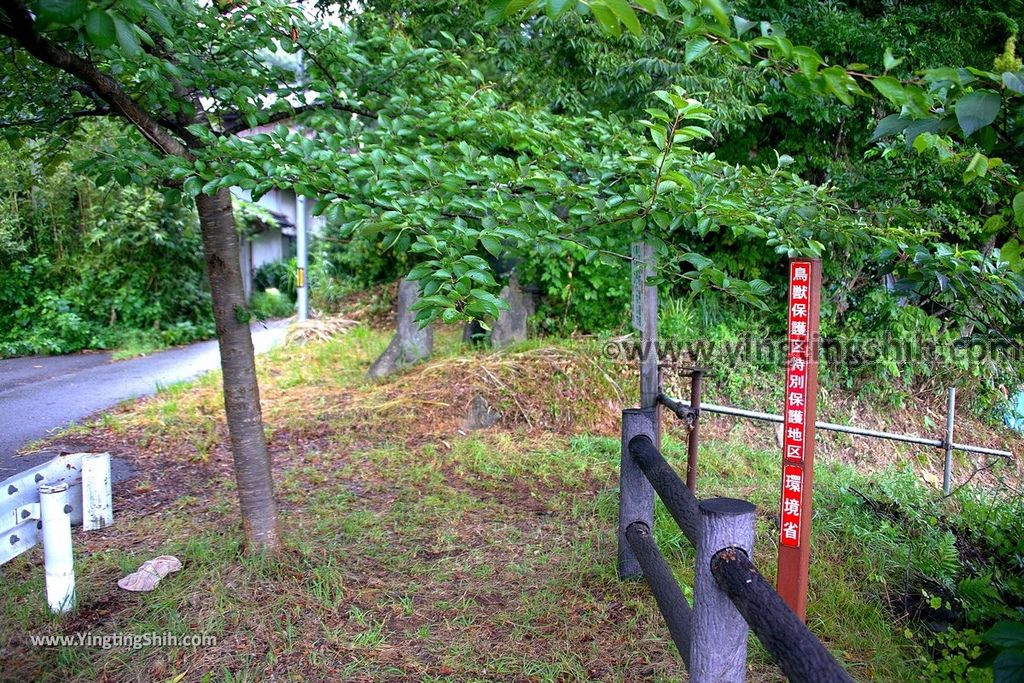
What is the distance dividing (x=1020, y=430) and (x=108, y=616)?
8.19 meters

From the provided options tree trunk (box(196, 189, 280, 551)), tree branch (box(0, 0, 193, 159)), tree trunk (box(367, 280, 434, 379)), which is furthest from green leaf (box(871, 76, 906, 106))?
tree trunk (box(367, 280, 434, 379))

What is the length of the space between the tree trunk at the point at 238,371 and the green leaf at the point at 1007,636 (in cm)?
301

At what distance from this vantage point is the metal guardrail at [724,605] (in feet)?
4.94

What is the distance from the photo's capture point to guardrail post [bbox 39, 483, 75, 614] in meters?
2.86

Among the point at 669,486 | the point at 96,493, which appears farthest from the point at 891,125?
the point at 96,493

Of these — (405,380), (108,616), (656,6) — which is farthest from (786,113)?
(108,616)

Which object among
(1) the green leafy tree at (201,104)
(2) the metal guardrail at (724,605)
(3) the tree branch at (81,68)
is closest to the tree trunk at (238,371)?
(1) the green leafy tree at (201,104)

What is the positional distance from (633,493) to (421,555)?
120 cm

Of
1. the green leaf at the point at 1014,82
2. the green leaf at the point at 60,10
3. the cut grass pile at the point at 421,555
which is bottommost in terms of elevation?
the cut grass pile at the point at 421,555

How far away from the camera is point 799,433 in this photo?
2.85 m

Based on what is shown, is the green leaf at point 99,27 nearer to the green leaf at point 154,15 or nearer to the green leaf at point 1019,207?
the green leaf at point 154,15

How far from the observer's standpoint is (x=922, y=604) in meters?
3.22

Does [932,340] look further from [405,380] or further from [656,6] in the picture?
[656,6]

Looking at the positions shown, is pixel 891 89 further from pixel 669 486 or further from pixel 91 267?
pixel 91 267
